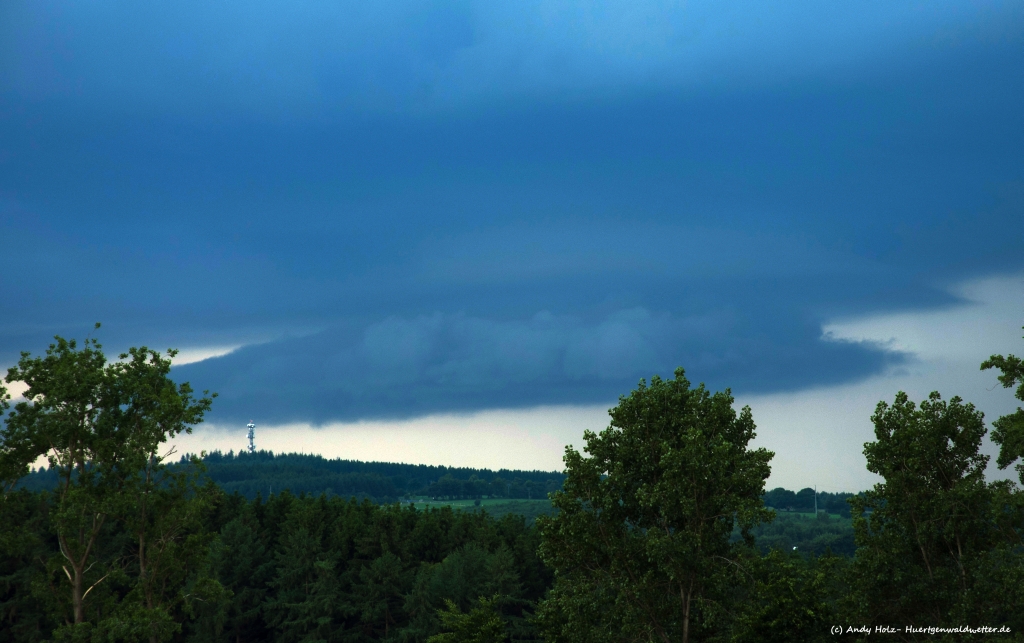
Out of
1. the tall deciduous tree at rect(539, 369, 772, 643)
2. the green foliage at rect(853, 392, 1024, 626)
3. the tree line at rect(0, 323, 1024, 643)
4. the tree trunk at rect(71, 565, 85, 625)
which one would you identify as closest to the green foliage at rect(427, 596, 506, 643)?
the tree line at rect(0, 323, 1024, 643)

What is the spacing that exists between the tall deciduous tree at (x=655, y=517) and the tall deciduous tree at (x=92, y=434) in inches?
983

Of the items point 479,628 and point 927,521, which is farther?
point 479,628

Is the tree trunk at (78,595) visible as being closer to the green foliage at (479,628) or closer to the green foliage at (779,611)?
the green foliage at (479,628)

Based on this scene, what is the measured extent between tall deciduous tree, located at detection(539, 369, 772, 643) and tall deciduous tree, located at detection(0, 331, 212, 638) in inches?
983

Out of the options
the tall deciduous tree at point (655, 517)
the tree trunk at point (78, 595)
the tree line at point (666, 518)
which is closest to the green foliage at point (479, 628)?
the tree line at point (666, 518)

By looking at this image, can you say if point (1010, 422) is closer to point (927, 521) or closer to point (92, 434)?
point (927, 521)

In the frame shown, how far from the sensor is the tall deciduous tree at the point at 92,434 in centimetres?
5106

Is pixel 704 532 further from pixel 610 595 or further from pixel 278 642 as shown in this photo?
pixel 278 642

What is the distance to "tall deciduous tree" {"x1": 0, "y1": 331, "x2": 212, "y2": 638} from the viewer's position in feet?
168

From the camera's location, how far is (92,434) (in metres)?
52.5

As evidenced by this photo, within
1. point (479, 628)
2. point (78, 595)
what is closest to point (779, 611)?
point (479, 628)

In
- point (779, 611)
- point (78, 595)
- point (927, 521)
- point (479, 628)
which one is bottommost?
point (479, 628)

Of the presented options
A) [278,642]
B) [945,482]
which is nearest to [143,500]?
[945,482]

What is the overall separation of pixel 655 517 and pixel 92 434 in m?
32.4
